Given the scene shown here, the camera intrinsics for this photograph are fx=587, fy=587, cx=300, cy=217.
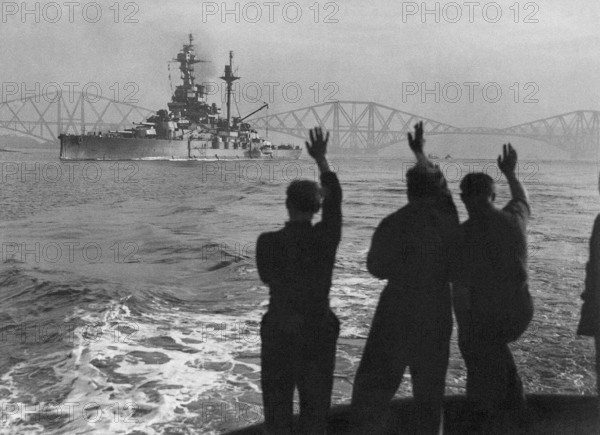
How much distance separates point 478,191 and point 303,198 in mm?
975

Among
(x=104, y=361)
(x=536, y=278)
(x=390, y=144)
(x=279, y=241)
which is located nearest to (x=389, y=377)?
(x=279, y=241)

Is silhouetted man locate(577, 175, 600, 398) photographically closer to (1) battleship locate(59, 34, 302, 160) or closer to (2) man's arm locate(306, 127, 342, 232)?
(2) man's arm locate(306, 127, 342, 232)

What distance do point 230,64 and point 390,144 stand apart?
41.7 metres

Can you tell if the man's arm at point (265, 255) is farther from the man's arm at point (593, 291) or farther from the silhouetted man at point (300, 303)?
the man's arm at point (593, 291)

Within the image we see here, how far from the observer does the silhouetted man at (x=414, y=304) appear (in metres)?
2.84

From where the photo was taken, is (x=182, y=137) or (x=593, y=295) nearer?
(x=593, y=295)

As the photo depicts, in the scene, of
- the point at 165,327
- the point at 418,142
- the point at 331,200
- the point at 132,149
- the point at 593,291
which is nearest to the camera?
the point at 331,200

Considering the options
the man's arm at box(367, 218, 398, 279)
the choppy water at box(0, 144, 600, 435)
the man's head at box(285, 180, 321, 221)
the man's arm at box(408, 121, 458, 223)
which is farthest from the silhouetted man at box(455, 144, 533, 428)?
the choppy water at box(0, 144, 600, 435)

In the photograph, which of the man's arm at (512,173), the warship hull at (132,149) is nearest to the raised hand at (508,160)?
the man's arm at (512,173)

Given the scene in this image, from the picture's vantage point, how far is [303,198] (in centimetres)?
266

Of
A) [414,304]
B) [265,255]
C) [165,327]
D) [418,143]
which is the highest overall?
[418,143]

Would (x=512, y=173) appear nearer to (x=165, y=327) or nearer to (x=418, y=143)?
(x=418, y=143)

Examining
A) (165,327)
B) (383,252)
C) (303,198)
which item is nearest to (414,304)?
(383,252)

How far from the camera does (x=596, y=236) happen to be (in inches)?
117
